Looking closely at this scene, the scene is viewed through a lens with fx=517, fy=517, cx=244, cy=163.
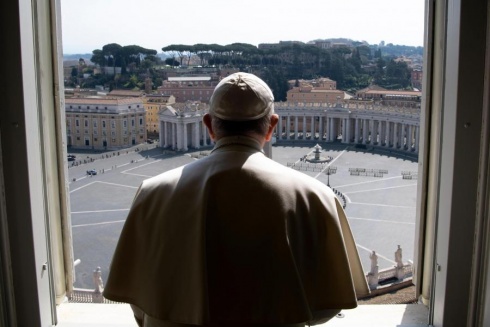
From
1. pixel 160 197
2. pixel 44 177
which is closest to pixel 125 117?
pixel 44 177

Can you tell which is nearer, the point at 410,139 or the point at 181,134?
the point at 181,134

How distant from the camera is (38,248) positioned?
0.85 m

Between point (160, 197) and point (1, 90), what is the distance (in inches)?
15.9

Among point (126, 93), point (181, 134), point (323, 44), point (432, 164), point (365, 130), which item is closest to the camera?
point (432, 164)

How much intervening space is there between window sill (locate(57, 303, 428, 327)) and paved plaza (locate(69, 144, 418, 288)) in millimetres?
1957

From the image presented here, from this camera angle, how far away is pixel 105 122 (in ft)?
9.32

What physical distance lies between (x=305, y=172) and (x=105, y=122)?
6.51 m

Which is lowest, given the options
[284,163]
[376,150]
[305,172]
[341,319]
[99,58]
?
[376,150]

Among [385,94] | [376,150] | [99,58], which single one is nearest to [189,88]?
[99,58]

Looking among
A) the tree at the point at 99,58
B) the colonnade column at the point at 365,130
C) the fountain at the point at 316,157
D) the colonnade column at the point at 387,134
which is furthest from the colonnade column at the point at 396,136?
the tree at the point at 99,58

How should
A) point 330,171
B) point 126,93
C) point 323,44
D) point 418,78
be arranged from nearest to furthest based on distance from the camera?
1. point 418,78
2. point 126,93
3. point 323,44
4. point 330,171

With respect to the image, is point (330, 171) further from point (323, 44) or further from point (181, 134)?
point (323, 44)

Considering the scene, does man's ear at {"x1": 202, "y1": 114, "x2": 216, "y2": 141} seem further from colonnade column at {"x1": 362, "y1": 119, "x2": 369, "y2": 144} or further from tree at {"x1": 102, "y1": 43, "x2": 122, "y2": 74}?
colonnade column at {"x1": 362, "y1": 119, "x2": 369, "y2": 144}

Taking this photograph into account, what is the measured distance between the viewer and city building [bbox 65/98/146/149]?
211cm
